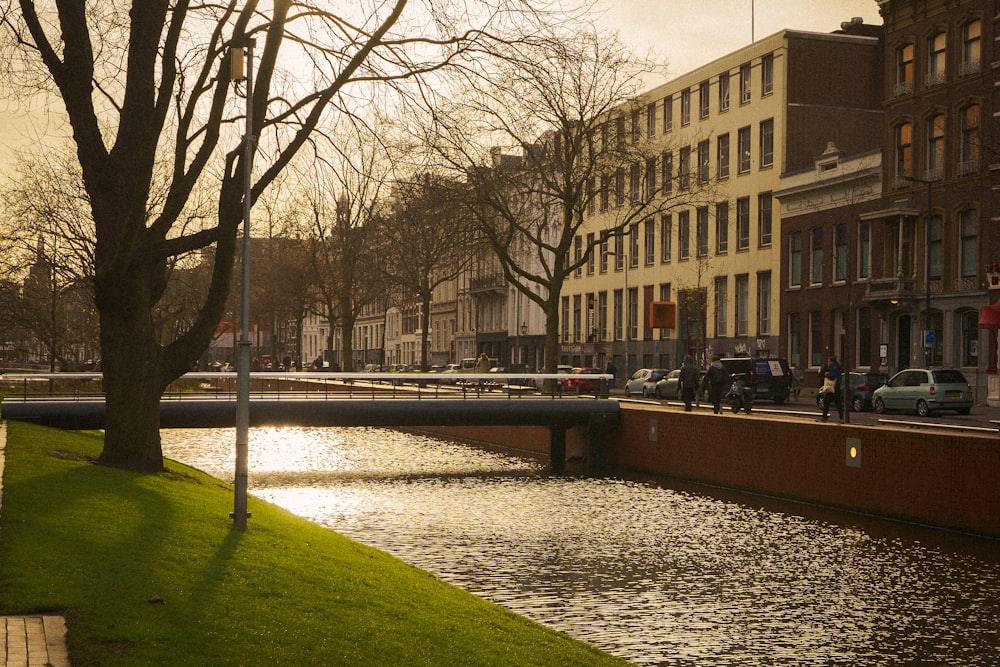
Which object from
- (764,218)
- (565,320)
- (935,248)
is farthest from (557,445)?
(565,320)

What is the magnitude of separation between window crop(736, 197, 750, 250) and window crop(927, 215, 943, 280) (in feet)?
53.7

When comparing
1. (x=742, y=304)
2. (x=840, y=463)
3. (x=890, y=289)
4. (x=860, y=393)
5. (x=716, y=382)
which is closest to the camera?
(x=840, y=463)

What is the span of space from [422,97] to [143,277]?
5356 mm

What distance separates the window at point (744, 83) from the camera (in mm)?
70250

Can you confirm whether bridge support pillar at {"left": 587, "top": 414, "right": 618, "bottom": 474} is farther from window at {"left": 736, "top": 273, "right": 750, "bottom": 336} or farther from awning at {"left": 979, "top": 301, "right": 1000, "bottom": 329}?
window at {"left": 736, "top": 273, "right": 750, "bottom": 336}

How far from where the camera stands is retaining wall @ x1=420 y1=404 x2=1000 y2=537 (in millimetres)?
24109

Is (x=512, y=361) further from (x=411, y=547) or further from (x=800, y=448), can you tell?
(x=411, y=547)

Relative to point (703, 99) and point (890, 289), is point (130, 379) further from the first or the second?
point (703, 99)

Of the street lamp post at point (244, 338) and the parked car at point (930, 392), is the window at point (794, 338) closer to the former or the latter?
the parked car at point (930, 392)

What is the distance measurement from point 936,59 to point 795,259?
13235 mm

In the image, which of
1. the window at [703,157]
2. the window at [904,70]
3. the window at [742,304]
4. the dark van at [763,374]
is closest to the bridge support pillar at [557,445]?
the dark van at [763,374]

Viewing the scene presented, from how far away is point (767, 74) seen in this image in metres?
68.3

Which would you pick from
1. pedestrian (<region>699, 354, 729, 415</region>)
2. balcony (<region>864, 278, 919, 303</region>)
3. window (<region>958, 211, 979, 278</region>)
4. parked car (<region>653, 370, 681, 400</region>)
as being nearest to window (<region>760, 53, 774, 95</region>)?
balcony (<region>864, 278, 919, 303</region>)

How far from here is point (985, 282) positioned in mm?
49656
